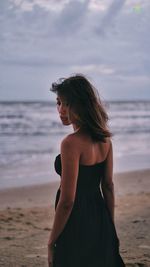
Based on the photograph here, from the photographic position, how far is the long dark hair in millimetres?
A: 2760

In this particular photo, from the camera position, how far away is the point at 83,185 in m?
2.88

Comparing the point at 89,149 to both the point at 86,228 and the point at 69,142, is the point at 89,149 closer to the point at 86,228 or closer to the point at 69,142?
the point at 69,142

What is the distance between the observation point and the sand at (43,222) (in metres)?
5.34

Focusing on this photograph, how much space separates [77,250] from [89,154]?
560 millimetres

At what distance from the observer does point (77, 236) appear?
2.89 meters

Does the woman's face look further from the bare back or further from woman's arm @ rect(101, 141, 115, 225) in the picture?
woman's arm @ rect(101, 141, 115, 225)

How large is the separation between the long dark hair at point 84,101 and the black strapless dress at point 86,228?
217 mm

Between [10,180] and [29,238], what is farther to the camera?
[10,180]

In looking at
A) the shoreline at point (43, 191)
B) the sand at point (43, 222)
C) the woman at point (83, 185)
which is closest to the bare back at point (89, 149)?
the woman at point (83, 185)

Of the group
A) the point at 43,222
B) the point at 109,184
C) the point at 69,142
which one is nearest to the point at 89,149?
the point at 69,142

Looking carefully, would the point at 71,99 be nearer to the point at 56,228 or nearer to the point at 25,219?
the point at 56,228

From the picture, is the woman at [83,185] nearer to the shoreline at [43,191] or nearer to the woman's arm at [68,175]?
the woman's arm at [68,175]

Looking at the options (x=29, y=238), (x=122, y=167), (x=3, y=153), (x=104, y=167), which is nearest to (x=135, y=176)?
(x=122, y=167)

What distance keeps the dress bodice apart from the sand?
220cm
